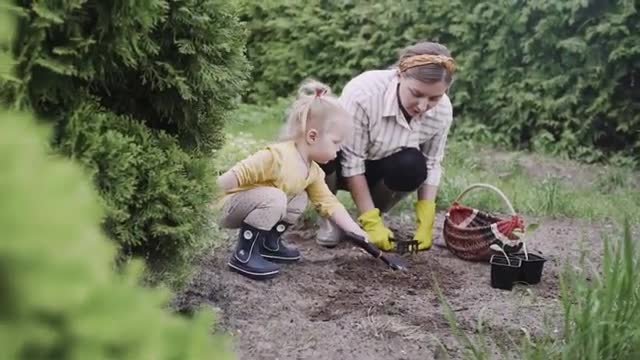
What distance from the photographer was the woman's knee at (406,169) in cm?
424

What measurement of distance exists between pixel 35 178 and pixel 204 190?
2005 millimetres

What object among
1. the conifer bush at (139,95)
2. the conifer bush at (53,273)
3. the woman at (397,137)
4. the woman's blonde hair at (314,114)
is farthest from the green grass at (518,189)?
the conifer bush at (53,273)

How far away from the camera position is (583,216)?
5.39 meters

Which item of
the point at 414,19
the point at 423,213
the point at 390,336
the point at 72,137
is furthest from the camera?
the point at 414,19

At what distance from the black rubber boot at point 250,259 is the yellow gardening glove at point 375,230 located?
0.71 m

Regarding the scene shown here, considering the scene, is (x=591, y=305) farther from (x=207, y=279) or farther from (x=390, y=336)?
(x=207, y=279)

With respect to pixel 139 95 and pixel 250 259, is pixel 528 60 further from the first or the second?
pixel 139 95

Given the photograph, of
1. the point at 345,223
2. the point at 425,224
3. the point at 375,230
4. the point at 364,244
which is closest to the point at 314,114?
the point at 345,223

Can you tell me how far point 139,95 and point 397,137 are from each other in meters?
1.88

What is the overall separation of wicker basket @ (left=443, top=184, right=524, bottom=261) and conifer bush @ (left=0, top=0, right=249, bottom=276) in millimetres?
1604

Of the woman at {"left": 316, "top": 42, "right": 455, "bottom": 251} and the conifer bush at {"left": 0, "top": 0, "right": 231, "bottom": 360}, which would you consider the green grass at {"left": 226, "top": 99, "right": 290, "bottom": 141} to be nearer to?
the woman at {"left": 316, "top": 42, "right": 455, "bottom": 251}

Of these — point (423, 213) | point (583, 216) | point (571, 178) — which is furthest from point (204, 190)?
point (571, 178)

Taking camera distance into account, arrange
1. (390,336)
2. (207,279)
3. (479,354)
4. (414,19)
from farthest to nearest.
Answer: (414,19) → (207,279) → (390,336) → (479,354)

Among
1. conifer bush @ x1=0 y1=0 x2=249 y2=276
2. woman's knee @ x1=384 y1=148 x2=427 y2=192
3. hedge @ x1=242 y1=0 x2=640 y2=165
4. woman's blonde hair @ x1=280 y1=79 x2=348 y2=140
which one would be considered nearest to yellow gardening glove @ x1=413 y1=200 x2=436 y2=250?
woman's knee @ x1=384 y1=148 x2=427 y2=192
